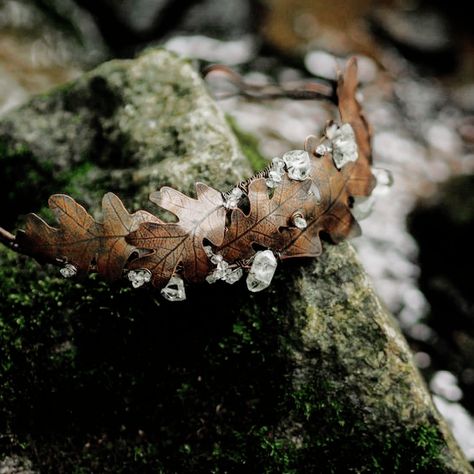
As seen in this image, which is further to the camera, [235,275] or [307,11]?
[307,11]

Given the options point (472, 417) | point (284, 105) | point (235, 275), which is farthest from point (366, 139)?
point (284, 105)

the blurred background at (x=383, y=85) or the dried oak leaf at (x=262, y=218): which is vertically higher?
the dried oak leaf at (x=262, y=218)

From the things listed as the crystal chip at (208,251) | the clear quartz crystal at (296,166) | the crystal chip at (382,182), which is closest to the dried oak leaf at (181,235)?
the crystal chip at (208,251)

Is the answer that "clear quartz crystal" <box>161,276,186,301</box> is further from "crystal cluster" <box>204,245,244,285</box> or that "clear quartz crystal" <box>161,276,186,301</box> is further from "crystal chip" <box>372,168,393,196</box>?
"crystal chip" <box>372,168,393,196</box>

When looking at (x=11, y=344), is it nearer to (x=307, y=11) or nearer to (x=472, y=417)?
(x=472, y=417)

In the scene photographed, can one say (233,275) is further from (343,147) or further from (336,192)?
(343,147)

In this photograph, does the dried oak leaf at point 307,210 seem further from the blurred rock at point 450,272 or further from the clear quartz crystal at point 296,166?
the blurred rock at point 450,272
